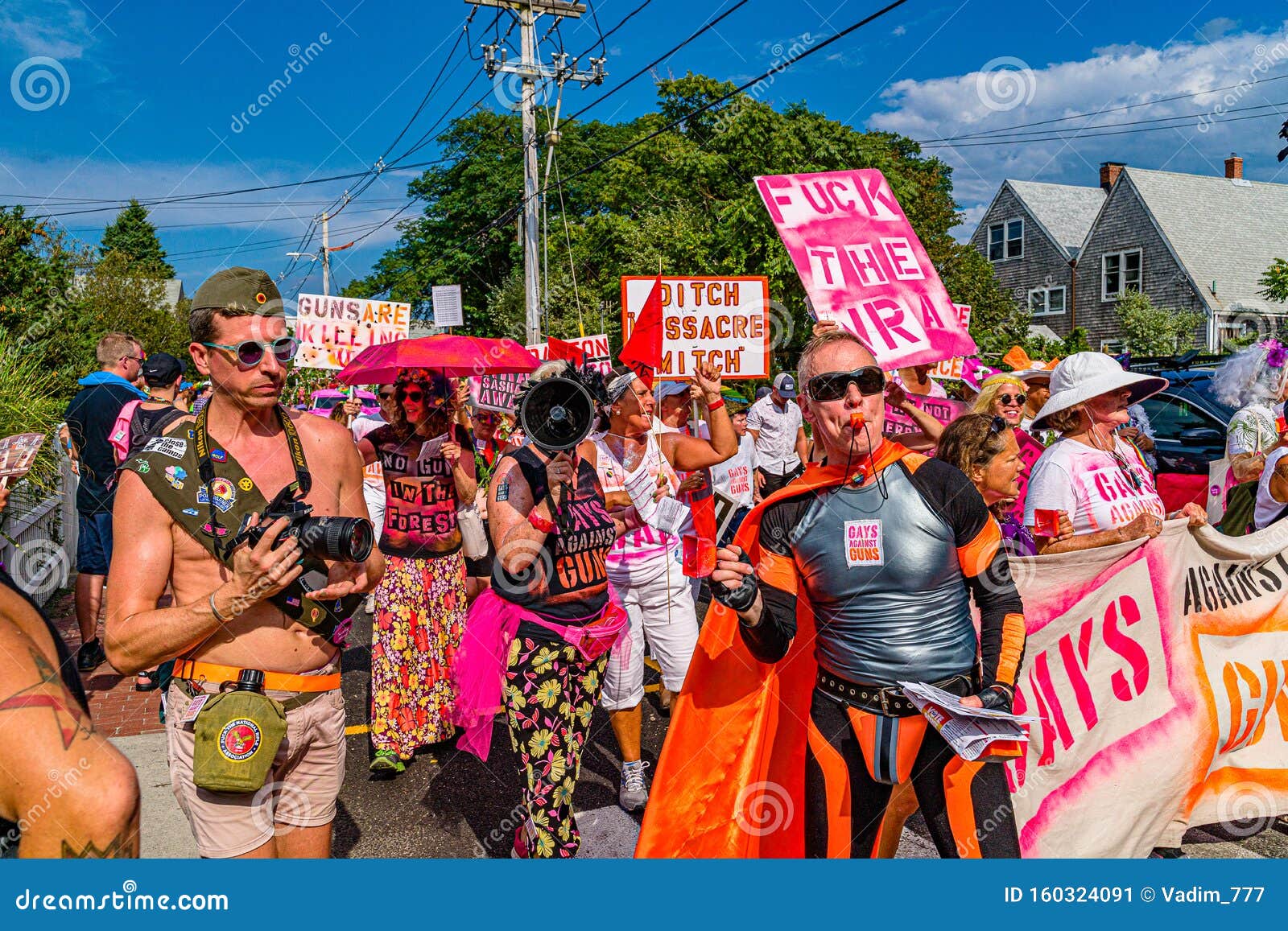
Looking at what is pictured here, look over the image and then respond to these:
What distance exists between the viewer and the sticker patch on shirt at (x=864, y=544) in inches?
109

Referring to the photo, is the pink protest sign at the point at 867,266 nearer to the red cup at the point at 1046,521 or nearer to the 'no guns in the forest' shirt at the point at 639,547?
the red cup at the point at 1046,521

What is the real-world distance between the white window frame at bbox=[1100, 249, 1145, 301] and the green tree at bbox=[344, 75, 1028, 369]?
3033 millimetres

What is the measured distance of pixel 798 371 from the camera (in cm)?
296

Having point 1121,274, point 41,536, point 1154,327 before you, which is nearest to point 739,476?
point 41,536

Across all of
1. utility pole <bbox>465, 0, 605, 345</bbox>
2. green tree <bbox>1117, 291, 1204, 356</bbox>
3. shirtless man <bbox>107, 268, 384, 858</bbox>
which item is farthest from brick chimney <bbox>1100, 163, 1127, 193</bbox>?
shirtless man <bbox>107, 268, 384, 858</bbox>

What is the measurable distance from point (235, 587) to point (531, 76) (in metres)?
19.2

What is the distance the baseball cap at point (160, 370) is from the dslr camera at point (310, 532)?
183 inches

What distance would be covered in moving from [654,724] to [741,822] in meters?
2.74

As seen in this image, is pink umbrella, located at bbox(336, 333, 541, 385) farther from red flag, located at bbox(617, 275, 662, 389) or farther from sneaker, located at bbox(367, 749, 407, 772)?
sneaker, located at bbox(367, 749, 407, 772)

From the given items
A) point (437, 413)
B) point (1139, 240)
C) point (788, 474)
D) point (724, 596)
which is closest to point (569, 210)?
point (1139, 240)

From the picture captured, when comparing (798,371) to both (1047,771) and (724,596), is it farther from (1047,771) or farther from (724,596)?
(1047,771)

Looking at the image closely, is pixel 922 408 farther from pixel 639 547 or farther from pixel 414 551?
pixel 414 551

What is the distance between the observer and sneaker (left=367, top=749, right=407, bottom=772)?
5.01m

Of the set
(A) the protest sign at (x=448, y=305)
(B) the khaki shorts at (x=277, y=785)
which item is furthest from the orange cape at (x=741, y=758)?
(A) the protest sign at (x=448, y=305)
